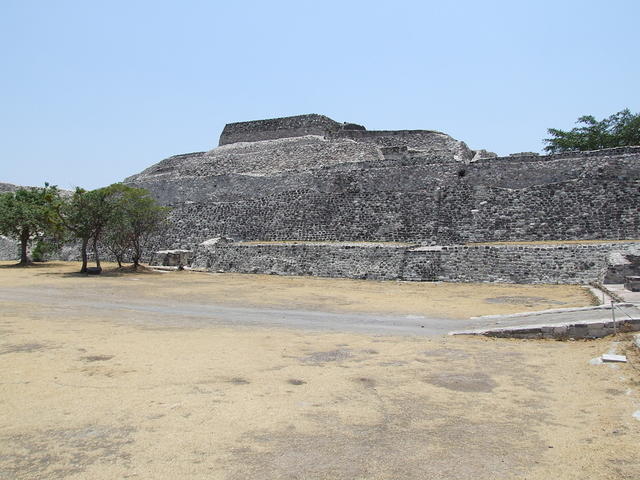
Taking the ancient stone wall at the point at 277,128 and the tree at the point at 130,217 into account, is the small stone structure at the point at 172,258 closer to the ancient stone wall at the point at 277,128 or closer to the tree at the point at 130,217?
the tree at the point at 130,217

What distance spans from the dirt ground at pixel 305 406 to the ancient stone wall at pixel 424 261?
27.3 feet

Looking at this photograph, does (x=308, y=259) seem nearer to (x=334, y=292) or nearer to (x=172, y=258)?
(x=334, y=292)

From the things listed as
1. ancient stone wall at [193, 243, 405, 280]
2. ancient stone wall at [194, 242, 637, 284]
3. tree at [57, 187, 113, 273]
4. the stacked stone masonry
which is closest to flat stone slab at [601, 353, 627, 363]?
ancient stone wall at [194, 242, 637, 284]

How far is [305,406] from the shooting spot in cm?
523

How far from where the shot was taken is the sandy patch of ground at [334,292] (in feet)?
39.8

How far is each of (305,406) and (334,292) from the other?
34.0 feet

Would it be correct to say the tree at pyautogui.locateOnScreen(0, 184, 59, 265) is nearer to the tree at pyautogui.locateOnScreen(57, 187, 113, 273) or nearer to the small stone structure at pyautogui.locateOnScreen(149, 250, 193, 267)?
the tree at pyautogui.locateOnScreen(57, 187, 113, 273)

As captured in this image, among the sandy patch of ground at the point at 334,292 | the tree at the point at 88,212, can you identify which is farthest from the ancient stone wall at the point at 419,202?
the tree at the point at 88,212

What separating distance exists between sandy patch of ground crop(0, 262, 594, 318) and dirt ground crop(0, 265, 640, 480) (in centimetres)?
357

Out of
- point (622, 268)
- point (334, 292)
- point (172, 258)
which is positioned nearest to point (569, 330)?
point (622, 268)

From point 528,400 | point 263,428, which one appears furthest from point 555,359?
point 263,428

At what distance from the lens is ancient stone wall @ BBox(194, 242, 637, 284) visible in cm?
1563

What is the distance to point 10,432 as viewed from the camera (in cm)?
450

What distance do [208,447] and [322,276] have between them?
15.7 metres
